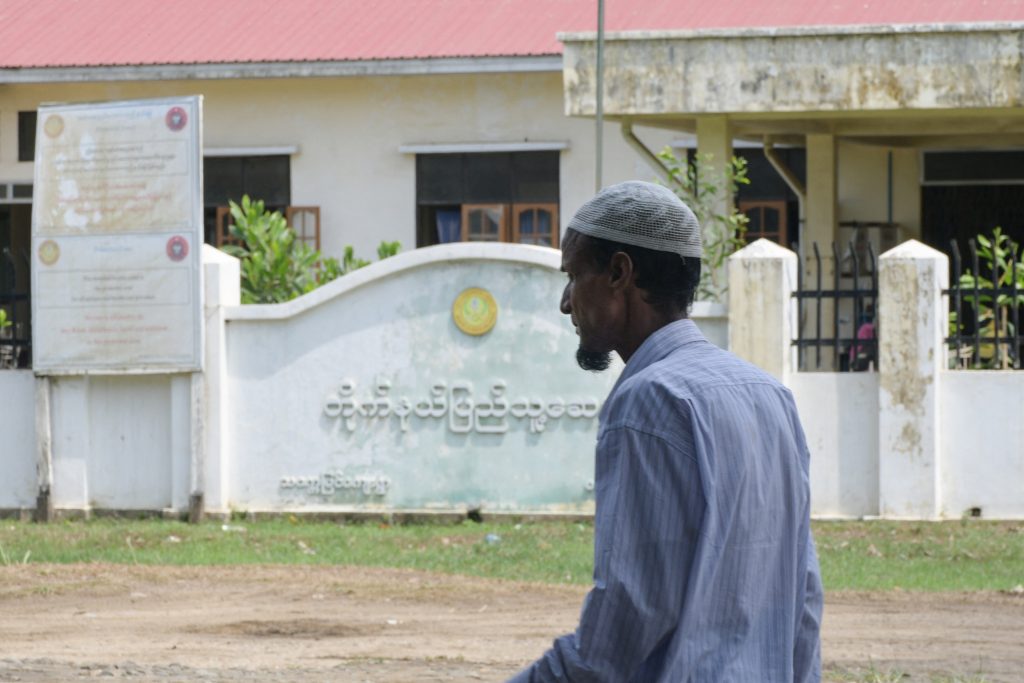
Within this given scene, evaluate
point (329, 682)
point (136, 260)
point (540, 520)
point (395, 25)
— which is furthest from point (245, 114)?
A: point (329, 682)

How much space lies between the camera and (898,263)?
1180 centimetres

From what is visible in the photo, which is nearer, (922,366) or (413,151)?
(922,366)

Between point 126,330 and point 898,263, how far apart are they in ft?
18.5

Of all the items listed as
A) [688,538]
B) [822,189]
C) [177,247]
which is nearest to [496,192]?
[822,189]

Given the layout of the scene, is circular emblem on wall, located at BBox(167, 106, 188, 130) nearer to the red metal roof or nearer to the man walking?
the red metal roof

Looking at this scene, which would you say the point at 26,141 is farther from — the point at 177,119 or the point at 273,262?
the point at 177,119

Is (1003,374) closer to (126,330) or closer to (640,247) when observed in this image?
(126,330)

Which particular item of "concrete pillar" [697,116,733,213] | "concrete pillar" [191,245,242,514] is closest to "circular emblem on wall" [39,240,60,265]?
"concrete pillar" [191,245,242,514]

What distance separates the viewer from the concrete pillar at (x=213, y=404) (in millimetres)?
12711

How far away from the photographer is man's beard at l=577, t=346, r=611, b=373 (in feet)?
8.75

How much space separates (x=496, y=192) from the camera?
19.8 metres

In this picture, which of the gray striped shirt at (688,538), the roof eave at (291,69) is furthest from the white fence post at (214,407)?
the gray striped shirt at (688,538)

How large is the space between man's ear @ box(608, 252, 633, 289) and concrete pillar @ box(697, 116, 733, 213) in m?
12.4

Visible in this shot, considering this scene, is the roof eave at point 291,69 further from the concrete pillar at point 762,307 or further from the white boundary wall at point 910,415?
the white boundary wall at point 910,415
